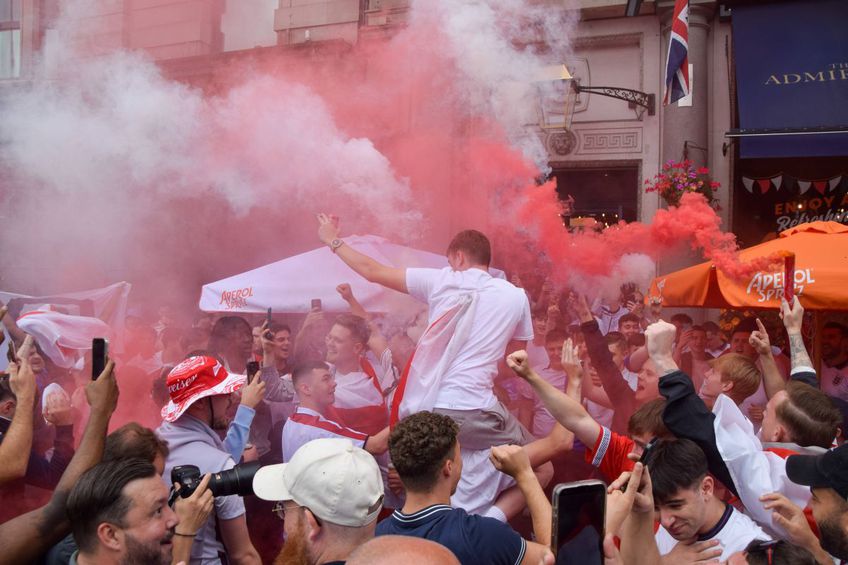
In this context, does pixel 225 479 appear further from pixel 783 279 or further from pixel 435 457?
pixel 783 279

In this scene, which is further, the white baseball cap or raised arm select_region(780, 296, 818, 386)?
raised arm select_region(780, 296, 818, 386)

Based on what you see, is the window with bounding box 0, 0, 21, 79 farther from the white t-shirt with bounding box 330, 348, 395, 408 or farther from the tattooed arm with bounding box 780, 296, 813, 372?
the tattooed arm with bounding box 780, 296, 813, 372

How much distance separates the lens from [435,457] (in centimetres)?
238

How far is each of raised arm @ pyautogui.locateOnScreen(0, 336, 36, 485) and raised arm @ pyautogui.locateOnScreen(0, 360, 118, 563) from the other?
11.9 inches

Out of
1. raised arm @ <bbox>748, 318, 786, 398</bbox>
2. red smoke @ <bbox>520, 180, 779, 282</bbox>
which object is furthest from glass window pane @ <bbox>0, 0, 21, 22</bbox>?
raised arm @ <bbox>748, 318, 786, 398</bbox>

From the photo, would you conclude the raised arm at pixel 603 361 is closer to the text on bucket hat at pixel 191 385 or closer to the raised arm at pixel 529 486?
the raised arm at pixel 529 486

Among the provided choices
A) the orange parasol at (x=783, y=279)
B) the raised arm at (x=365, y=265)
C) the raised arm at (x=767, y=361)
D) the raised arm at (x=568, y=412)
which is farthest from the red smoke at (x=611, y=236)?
the raised arm at (x=568, y=412)

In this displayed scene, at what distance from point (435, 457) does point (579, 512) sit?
0.60 meters

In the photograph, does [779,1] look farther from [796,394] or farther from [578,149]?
[796,394]

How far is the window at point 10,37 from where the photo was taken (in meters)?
7.28

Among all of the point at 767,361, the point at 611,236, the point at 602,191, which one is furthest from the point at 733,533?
the point at 602,191

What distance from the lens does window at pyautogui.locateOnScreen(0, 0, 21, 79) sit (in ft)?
23.9

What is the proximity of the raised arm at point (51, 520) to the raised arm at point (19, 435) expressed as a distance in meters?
0.30

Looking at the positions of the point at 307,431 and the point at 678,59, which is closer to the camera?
the point at 307,431
